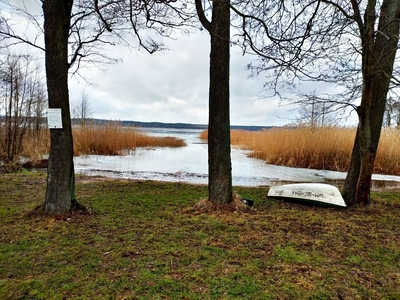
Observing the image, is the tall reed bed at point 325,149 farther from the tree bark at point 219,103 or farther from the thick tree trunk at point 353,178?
the tree bark at point 219,103

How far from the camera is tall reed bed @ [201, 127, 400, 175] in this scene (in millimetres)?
9133

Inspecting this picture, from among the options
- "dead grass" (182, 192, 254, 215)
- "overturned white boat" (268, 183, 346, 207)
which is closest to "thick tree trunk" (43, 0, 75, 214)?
"dead grass" (182, 192, 254, 215)

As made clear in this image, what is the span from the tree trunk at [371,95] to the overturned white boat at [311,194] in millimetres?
218

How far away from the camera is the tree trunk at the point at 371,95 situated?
3330 mm

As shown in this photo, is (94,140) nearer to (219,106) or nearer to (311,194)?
(219,106)

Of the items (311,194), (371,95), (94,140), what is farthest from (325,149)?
(94,140)

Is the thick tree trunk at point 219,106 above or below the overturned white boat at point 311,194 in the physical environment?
above

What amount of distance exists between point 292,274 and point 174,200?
2269 mm

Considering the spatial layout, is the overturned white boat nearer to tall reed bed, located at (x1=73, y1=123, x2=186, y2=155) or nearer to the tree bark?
the tree bark

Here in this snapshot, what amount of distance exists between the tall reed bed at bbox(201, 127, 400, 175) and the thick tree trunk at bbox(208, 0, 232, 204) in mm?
6940

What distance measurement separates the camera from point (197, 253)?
7.09 feet

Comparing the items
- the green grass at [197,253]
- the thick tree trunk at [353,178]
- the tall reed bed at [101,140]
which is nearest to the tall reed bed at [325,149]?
the thick tree trunk at [353,178]

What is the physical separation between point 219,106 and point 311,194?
5.90ft

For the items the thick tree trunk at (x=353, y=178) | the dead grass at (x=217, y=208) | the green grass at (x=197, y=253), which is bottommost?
the green grass at (x=197, y=253)
